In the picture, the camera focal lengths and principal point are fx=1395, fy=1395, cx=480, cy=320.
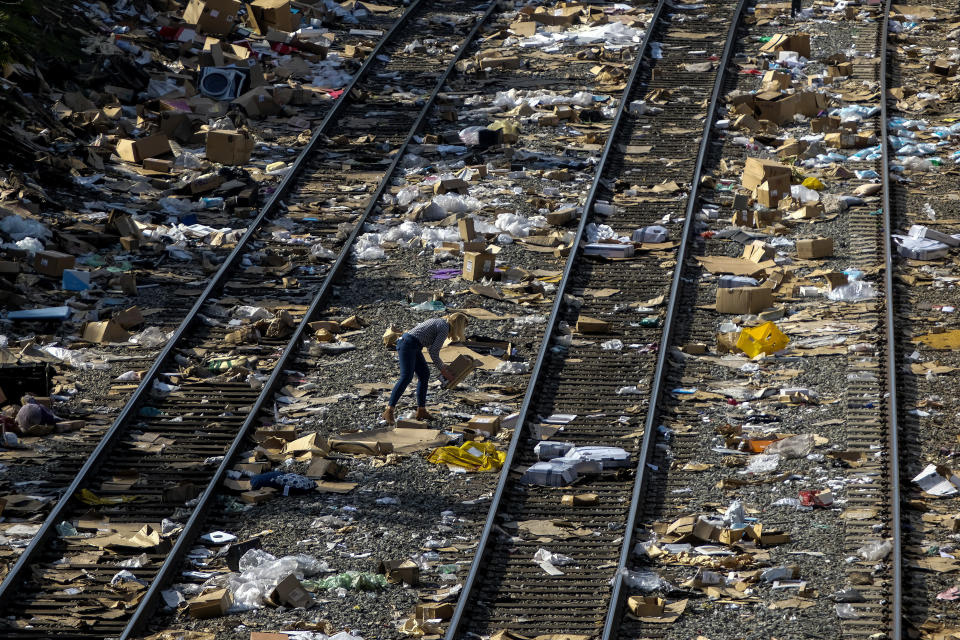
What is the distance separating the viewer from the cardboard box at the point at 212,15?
20.4 meters

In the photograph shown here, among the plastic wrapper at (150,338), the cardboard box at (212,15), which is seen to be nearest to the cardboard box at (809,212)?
the plastic wrapper at (150,338)

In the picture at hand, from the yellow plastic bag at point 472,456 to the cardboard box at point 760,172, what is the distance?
A: 19.9 ft

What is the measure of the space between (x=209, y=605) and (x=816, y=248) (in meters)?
7.60

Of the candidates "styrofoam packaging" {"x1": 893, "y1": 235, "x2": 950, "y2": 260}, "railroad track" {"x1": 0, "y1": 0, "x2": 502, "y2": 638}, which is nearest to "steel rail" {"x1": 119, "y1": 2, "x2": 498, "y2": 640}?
"railroad track" {"x1": 0, "y1": 0, "x2": 502, "y2": 638}

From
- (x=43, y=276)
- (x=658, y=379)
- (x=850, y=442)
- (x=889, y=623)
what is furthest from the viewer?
(x=43, y=276)

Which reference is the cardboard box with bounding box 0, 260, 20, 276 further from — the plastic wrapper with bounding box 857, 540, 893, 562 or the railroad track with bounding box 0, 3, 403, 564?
the plastic wrapper with bounding box 857, 540, 893, 562

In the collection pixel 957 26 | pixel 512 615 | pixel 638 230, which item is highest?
pixel 957 26

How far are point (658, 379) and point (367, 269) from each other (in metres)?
3.93

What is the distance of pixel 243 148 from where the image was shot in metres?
16.8

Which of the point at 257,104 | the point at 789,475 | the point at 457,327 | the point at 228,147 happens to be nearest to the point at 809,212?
the point at 457,327

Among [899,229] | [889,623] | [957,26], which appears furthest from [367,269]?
[957,26]

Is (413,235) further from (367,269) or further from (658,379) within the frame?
(658,379)

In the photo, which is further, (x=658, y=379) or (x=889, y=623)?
(x=658, y=379)

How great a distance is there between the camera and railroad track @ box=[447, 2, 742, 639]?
909cm
